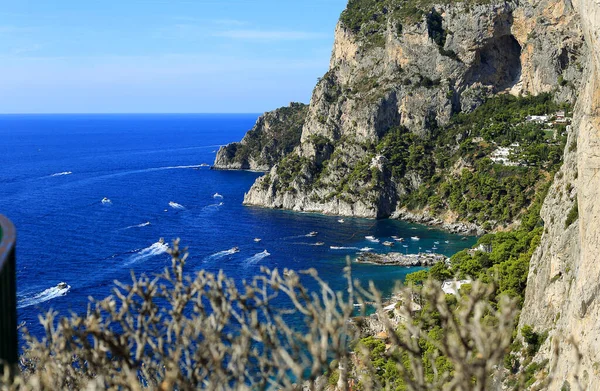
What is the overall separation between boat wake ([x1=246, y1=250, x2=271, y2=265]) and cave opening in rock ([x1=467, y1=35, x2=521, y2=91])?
146 ft

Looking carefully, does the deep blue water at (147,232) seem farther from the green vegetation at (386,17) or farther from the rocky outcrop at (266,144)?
the green vegetation at (386,17)

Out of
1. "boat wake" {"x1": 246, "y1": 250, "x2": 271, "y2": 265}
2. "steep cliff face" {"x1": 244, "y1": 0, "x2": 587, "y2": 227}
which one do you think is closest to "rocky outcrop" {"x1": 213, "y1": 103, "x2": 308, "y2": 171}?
"steep cliff face" {"x1": 244, "y1": 0, "x2": 587, "y2": 227}

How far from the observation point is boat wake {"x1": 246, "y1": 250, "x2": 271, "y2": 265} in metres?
61.8

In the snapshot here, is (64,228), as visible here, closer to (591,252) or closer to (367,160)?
(367,160)

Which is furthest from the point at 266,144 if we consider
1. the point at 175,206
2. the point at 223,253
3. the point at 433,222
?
the point at 223,253

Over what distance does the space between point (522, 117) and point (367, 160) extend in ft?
70.0

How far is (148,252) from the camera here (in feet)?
211

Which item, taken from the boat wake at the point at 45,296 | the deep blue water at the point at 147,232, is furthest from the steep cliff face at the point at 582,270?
the boat wake at the point at 45,296

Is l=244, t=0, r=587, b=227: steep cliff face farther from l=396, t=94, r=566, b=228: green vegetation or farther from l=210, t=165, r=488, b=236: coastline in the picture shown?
l=396, t=94, r=566, b=228: green vegetation

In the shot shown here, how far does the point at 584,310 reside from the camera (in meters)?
21.0

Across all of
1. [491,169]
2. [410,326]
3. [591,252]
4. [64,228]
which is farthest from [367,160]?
[410,326]

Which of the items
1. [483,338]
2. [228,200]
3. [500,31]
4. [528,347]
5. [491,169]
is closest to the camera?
[483,338]

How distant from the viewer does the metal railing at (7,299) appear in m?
7.38

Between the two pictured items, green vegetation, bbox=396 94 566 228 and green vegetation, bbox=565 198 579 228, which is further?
green vegetation, bbox=396 94 566 228
